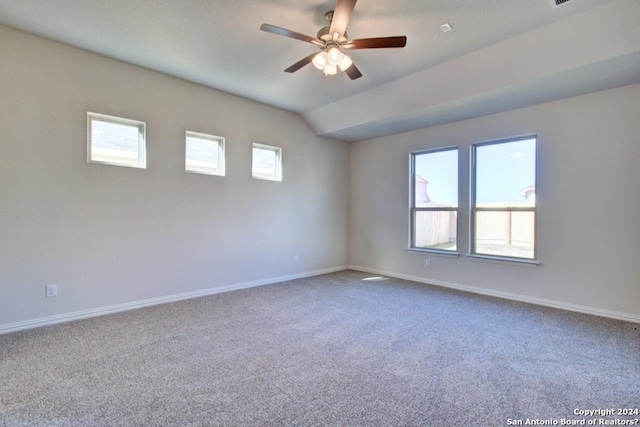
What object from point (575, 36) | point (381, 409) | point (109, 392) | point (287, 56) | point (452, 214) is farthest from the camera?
point (452, 214)

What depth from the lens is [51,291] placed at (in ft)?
10.7

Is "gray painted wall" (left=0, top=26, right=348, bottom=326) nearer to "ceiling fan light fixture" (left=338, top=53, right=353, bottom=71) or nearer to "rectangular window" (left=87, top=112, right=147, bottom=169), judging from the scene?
"rectangular window" (left=87, top=112, right=147, bottom=169)

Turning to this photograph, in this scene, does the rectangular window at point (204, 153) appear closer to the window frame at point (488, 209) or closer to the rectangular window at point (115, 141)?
the rectangular window at point (115, 141)

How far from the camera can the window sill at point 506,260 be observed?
410cm

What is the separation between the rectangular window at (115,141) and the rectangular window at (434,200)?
4.20 metres

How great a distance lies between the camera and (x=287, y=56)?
3.48m

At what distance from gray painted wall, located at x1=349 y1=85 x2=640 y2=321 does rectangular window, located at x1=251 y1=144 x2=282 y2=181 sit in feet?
8.62

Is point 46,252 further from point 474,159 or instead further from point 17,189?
point 474,159

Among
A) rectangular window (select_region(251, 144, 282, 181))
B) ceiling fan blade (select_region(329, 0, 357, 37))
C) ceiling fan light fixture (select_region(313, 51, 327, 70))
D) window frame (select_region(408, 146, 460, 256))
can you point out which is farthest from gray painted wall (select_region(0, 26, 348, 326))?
ceiling fan blade (select_region(329, 0, 357, 37))

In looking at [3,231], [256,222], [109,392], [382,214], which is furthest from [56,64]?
[382,214]

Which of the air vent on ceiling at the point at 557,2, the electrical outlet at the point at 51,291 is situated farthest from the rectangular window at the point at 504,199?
the electrical outlet at the point at 51,291

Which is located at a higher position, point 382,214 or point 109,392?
point 382,214

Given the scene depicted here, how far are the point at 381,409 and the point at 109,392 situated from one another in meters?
1.78

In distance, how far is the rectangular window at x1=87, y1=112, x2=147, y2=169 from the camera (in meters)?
3.55
